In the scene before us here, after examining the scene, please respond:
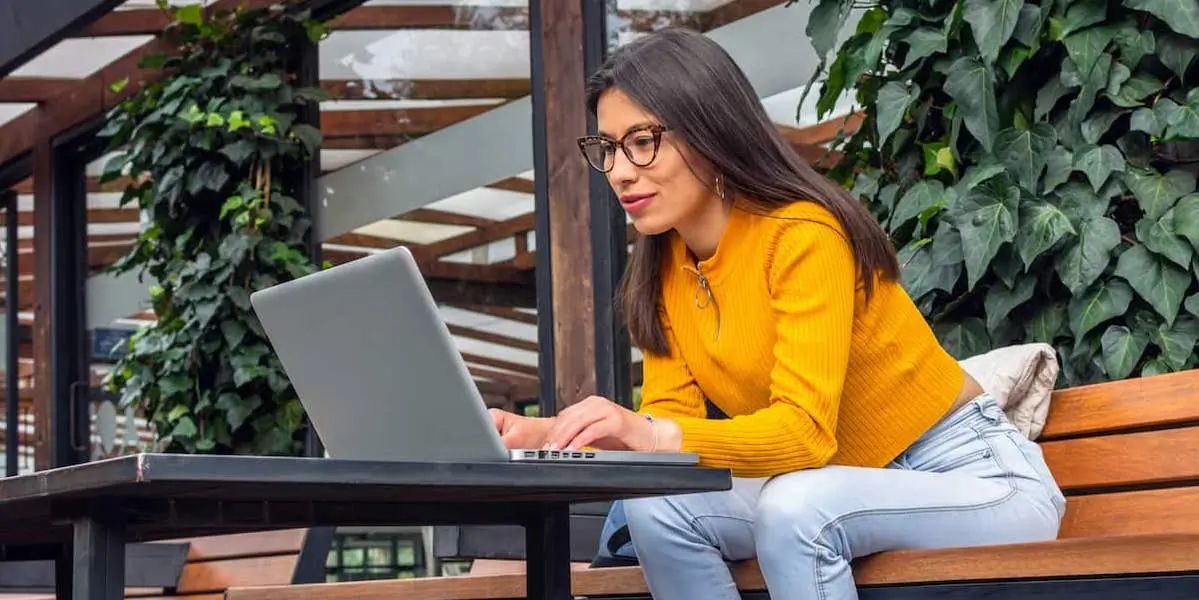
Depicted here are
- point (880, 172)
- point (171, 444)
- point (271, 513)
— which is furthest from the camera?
point (171, 444)

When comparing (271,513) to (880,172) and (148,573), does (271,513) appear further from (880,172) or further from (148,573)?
(148,573)

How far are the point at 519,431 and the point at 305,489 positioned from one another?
0.44 m

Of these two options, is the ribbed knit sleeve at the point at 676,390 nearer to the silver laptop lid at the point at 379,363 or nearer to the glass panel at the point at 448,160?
the silver laptop lid at the point at 379,363

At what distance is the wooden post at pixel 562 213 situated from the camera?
3.96 m

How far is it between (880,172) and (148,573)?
2043mm

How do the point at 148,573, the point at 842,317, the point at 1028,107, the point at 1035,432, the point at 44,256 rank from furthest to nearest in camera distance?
1. the point at 44,256
2. the point at 148,573
3. the point at 1028,107
4. the point at 1035,432
5. the point at 842,317

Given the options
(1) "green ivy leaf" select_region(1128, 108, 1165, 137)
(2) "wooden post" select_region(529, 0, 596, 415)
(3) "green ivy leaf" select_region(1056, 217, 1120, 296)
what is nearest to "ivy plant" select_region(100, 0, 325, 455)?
(2) "wooden post" select_region(529, 0, 596, 415)

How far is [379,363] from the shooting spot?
5.00ft

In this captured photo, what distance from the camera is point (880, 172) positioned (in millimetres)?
3047

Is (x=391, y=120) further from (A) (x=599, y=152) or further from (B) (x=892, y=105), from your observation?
(A) (x=599, y=152)

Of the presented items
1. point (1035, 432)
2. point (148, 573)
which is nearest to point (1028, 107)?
point (1035, 432)

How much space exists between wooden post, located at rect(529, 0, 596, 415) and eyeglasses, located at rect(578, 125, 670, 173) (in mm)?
2077

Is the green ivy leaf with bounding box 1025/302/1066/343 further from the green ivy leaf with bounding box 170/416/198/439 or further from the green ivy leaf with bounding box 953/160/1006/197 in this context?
the green ivy leaf with bounding box 170/416/198/439

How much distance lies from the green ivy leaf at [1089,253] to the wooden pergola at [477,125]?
0.75 metres
